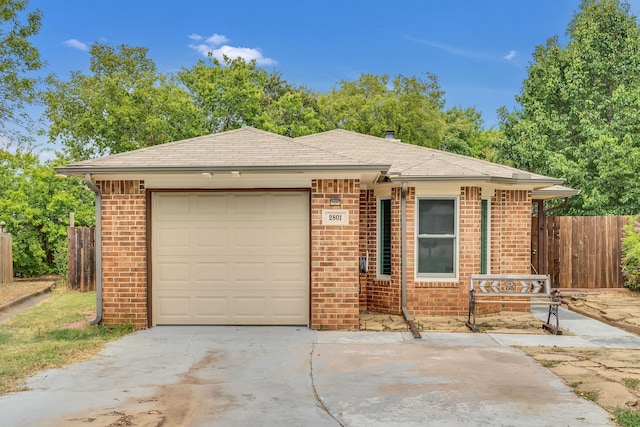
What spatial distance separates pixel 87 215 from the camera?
784 inches

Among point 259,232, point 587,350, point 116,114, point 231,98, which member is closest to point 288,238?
point 259,232

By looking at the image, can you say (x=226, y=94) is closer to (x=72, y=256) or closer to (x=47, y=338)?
(x=72, y=256)

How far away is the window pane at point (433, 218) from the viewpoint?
10539mm

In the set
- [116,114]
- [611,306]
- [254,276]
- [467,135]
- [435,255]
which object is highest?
[467,135]

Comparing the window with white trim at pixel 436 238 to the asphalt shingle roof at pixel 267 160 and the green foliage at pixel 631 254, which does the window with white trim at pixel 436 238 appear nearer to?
the asphalt shingle roof at pixel 267 160

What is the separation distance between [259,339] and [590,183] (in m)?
15.5

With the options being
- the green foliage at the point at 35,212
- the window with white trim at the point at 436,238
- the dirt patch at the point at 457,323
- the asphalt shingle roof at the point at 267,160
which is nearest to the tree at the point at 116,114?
the green foliage at the point at 35,212

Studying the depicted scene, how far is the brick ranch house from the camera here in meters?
9.10

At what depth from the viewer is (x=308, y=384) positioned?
6.09 meters

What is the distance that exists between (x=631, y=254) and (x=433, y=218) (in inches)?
272

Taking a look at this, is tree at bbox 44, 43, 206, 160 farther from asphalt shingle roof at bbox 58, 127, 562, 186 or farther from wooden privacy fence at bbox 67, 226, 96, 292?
asphalt shingle roof at bbox 58, 127, 562, 186

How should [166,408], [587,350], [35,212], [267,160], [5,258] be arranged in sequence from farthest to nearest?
[35,212]
[5,258]
[267,160]
[587,350]
[166,408]

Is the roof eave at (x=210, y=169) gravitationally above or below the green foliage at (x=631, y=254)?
above

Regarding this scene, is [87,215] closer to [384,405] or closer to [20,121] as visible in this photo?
[20,121]
